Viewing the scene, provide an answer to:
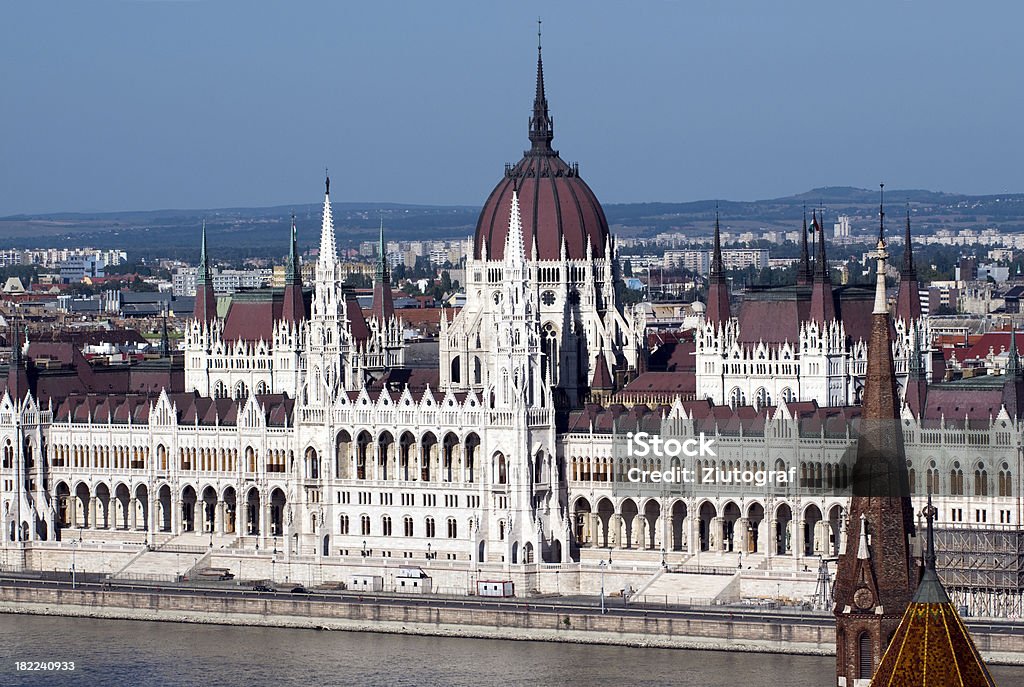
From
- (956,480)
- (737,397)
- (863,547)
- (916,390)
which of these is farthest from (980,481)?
(863,547)

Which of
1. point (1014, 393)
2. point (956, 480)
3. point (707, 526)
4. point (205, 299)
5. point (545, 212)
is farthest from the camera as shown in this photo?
point (205, 299)

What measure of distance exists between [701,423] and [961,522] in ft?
36.1

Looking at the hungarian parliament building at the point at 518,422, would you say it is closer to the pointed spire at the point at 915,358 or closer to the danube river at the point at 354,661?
the pointed spire at the point at 915,358

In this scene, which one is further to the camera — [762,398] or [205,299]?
[205,299]

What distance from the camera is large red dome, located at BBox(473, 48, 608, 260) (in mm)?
134875

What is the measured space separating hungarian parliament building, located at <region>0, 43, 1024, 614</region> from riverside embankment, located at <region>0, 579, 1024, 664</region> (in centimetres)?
578

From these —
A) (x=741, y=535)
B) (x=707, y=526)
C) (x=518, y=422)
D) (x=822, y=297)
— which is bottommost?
(x=741, y=535)

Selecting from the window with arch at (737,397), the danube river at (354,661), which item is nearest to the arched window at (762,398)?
the window with arch at (737,397)

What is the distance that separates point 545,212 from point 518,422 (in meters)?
16.1

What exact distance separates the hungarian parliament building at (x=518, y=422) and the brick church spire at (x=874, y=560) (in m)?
48.2

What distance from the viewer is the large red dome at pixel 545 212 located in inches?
5310

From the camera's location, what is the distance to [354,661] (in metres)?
106

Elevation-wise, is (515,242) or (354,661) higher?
(515,242)

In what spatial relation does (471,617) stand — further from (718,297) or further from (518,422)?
(718,297)
